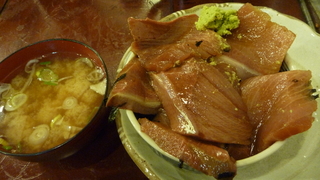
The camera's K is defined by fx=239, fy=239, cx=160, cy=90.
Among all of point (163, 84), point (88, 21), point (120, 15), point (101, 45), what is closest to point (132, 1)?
point (120, 15)

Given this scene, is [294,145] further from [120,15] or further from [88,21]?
[88,21]

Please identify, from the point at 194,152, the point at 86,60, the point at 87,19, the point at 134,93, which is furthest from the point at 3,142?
the point at 87,19

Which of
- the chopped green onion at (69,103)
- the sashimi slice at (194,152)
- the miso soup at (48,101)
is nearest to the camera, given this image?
the sashimi slice at (194,152)

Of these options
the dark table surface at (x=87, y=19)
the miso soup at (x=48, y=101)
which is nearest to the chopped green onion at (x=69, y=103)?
the miso soup at (x=48, y=101)

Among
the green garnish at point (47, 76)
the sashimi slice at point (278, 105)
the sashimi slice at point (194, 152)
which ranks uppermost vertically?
the green garnish at point (47, 76)

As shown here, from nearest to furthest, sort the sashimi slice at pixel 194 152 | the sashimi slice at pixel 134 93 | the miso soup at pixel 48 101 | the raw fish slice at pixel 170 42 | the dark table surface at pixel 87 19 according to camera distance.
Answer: the sashimi slice at pixel 194 152, the sashimi slice at pixel 134 93, the raw fish slice at pixel 170 42, the miso soup at pixel 48 101, the dark table surface at pixel 87 19

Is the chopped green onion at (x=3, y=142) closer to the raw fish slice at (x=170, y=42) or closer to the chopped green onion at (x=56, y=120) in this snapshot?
Answer: the chopped green onion at (x=56, y=120)

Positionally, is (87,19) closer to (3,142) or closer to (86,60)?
(86,60)
